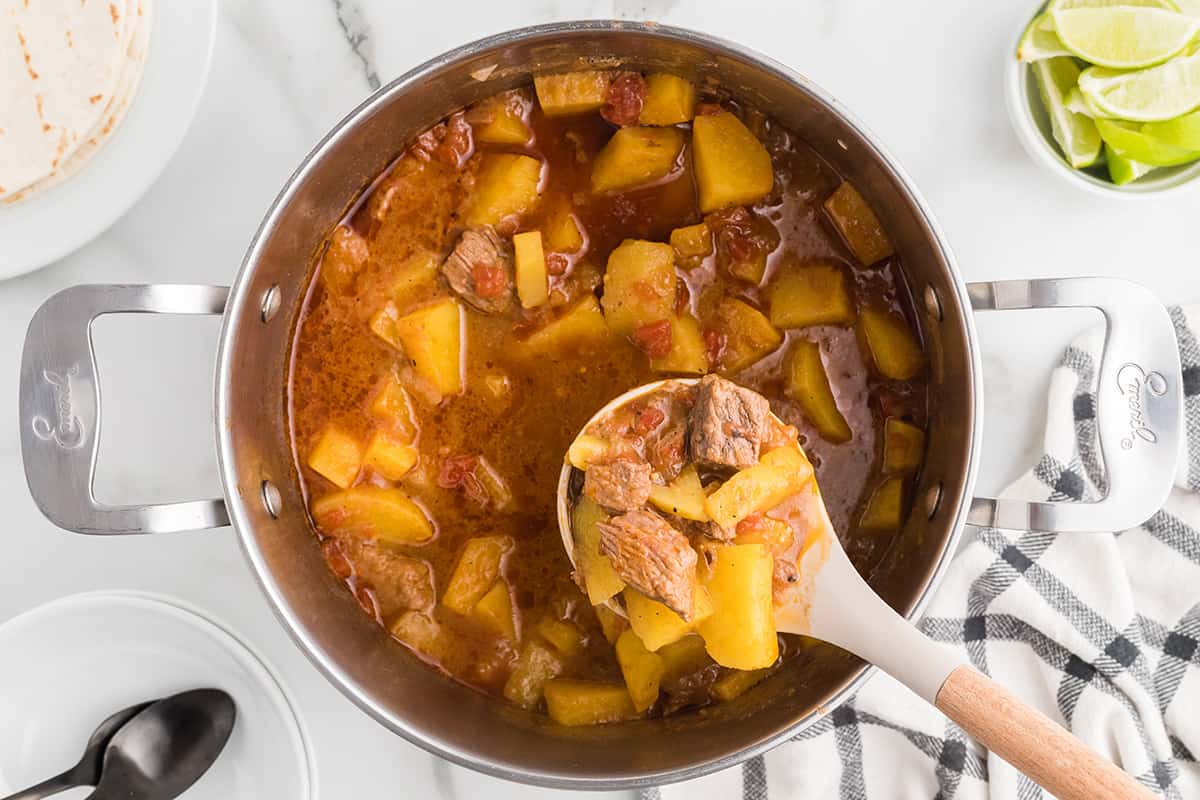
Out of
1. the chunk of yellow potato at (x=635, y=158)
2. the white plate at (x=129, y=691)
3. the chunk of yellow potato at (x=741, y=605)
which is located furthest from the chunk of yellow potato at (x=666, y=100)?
the white plate at (x=129, y=691)

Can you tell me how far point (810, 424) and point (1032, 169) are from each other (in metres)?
0.82

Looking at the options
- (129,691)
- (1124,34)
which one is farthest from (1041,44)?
(129,691)

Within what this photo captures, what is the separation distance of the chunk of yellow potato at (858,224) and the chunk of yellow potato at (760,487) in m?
0.52

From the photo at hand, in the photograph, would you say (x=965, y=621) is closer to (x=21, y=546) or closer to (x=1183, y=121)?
(x=1183, y=121)

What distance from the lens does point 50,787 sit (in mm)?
2332

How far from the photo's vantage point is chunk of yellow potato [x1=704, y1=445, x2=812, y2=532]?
192 cm

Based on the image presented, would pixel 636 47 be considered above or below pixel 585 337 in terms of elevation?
above

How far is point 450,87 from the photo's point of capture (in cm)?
223

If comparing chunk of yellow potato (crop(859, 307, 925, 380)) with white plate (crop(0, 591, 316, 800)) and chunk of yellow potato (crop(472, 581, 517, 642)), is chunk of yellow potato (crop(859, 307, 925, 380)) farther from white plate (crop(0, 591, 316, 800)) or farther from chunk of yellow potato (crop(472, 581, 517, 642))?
white plate (crop(0, 591, 316, 800))

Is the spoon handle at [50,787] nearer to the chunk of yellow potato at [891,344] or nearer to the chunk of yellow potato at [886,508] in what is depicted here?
the chunk of yellow potato at [886,508]

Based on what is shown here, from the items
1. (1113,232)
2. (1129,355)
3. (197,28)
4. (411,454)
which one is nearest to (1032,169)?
(1113,232)

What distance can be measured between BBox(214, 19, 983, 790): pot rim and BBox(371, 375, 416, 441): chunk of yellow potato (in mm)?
329

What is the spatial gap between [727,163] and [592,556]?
865 mm

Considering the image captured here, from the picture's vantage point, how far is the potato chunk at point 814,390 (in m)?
2.26
